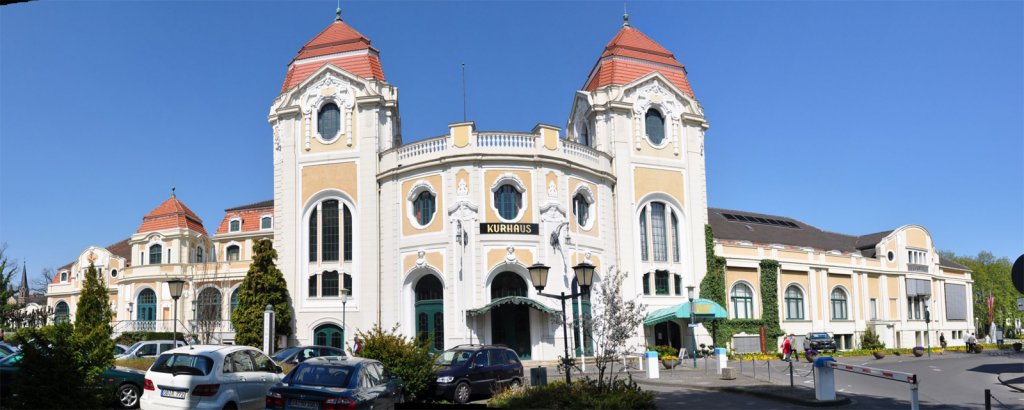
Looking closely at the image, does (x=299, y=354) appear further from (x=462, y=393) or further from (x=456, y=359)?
(x=462, y=393)

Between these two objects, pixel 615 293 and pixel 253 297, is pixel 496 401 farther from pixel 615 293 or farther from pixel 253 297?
pixel 253 297

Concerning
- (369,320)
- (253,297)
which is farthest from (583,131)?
(253,297)

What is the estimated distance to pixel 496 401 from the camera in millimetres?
20766

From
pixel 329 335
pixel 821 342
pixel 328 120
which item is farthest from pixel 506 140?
pixel 821 342

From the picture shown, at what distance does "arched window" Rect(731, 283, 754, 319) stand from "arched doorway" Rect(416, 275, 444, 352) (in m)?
18.7

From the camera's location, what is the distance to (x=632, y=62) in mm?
47625

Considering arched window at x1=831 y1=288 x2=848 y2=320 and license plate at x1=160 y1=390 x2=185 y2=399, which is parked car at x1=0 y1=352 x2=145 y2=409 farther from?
arched window at x1=831 y1=288 x2=848 y2=320

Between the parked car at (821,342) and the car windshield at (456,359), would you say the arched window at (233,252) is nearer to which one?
the parked car at (821,342)

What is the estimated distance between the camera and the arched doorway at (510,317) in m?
38.7

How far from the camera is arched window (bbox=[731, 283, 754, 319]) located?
163 ft

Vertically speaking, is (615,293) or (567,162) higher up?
(567,162)

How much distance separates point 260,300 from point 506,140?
13.5m

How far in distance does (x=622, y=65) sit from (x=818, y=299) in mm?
20103

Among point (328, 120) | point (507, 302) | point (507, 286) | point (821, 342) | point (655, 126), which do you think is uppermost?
point (328, 120)
